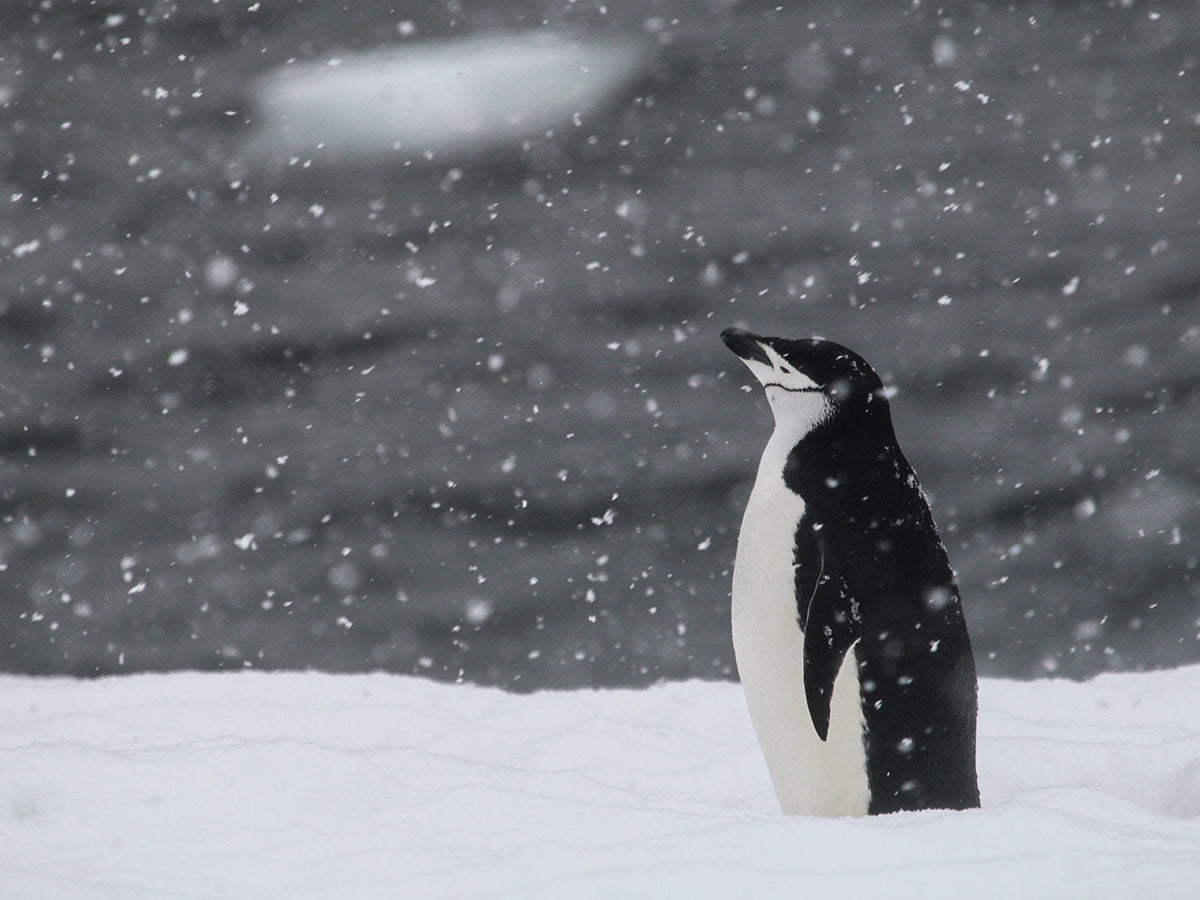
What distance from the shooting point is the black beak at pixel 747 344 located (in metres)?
1.60

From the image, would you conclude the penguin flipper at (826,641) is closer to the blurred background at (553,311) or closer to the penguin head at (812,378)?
the penguin head at (812,378)

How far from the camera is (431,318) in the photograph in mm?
3033

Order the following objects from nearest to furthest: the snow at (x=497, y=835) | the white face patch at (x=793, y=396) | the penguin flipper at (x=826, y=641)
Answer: the snow at (x=497, y=835), the penguin flipper at (x=826, y=641), the white face patch at (x=793, y=396)

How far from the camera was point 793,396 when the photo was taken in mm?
1597

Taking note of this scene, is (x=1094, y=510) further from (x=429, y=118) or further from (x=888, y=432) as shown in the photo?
(x=429, y=118)

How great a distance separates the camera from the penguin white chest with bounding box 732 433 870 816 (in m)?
1.53

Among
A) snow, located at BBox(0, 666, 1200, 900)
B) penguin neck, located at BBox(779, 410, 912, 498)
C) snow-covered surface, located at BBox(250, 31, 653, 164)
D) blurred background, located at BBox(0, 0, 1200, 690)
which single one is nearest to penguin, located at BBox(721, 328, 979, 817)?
penguin neck, located at BBox(779, 410, 912, 498)

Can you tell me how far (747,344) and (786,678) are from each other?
505mm

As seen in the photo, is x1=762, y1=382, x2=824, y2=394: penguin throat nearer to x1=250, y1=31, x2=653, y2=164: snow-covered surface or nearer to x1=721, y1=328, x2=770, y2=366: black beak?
x1=721, y1=328, x2=770, y2=366: black beak

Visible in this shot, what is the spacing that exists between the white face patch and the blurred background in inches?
52.8

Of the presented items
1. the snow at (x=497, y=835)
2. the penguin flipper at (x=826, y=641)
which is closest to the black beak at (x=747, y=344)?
the penguin flipper at (x=826, y=641)

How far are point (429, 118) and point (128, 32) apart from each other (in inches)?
36.4

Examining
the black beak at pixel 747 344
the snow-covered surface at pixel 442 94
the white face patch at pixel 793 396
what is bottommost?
the white face patch at pixel 793 396

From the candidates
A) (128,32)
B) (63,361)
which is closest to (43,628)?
(63,361)
